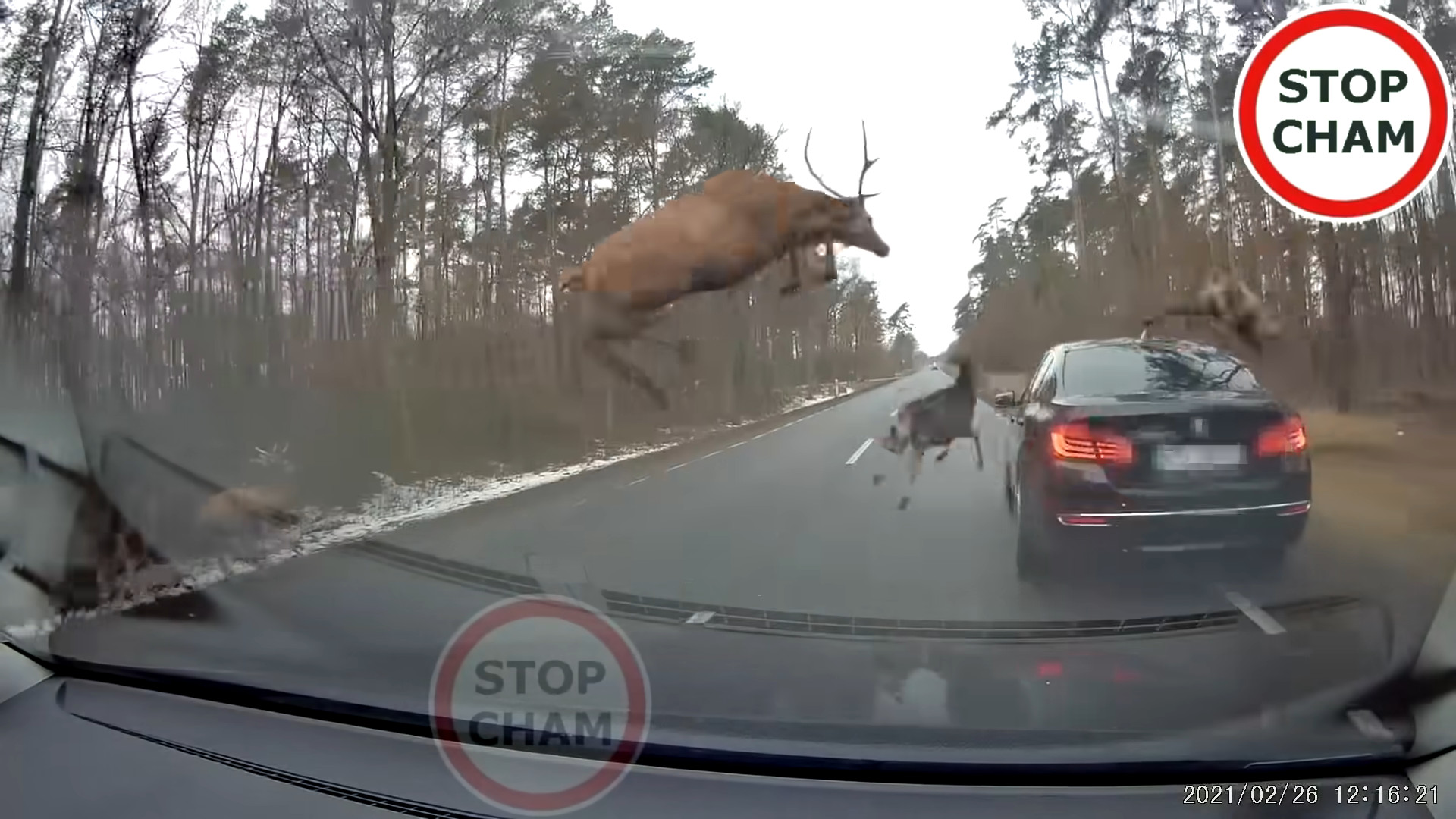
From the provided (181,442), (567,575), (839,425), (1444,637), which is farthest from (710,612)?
(839,425)

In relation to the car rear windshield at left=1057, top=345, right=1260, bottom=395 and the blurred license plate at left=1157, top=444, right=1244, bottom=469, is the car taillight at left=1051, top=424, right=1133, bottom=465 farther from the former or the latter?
the car rear windshield at left=1057, top=345, right=1260, bottom=395

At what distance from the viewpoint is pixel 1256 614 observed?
4617 mm

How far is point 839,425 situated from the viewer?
67.0 feet

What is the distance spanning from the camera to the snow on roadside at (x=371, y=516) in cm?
585

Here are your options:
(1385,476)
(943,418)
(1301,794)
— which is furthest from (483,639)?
(1385,476)

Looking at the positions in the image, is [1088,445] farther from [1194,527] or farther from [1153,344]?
[1153,344]

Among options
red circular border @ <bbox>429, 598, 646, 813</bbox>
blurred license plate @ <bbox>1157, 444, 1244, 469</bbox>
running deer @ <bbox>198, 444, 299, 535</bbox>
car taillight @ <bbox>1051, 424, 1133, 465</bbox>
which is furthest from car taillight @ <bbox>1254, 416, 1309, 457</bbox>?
running deer @ <bbox>198, 444, 299, 535</bbox>

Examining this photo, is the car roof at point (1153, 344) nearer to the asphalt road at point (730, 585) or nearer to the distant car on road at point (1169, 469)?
the distant car on road at point (1169, 469)


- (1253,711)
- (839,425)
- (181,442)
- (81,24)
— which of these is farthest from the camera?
(839,425)

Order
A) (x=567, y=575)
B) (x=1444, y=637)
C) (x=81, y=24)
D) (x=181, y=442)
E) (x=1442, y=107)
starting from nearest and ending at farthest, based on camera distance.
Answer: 1. (x=1444, y=637)
2. (x=1442, y=107)
3. (x=567, y=575)
4. (x=81, y=24)
5. (x=181, y=442)

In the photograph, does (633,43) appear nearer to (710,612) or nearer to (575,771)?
(710,612)

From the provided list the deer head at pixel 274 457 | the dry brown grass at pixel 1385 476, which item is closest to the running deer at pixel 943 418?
the dry brown grass at pixel 1385 476

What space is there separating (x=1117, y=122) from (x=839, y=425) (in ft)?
38.3

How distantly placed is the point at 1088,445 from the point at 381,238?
18.8 feet
